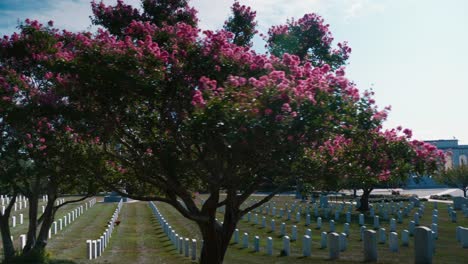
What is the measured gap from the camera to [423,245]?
1363 cm

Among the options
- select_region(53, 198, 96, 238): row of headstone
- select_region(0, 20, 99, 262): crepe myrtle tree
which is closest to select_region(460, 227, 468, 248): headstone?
Answer: select_region(0, 20, 99, 262): crepe myrtle tree

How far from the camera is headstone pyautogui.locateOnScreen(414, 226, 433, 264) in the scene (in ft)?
44.2

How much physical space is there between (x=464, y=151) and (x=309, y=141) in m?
121

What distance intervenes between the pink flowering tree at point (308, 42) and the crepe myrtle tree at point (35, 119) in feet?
17.9

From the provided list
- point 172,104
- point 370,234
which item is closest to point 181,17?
point 172,104

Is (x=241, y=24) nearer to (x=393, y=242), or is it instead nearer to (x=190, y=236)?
(x=393, y=242)

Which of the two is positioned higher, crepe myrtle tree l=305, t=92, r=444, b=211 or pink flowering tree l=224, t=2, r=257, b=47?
pink flowering tree l=224, t=2, r=257, b=47

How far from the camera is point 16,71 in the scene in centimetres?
1530

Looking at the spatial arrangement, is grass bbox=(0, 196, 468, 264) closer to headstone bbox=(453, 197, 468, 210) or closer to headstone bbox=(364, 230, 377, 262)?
headstone bbox=(364, 230, 377, 262)

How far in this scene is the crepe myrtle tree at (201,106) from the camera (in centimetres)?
841

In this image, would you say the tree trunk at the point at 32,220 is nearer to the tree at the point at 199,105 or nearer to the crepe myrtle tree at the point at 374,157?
the tree at the point at 199,105

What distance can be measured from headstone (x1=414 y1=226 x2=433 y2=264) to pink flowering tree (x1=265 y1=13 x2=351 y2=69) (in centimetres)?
499

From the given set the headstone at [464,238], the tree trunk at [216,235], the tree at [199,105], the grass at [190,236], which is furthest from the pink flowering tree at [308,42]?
the headstone at [464,238]

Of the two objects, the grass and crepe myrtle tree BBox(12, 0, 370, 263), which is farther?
→ the grass
